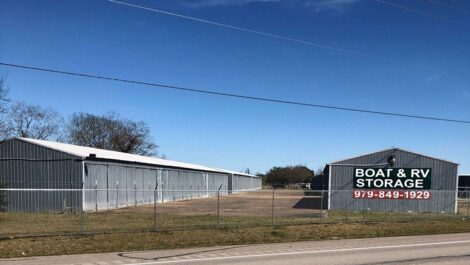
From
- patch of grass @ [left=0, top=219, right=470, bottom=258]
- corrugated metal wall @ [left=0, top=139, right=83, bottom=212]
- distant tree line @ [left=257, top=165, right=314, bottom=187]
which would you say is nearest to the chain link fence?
corrugated metal wall @ [left=0, top=139, right=83, bottom=212]

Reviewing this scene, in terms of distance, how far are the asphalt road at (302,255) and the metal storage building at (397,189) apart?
722 inches

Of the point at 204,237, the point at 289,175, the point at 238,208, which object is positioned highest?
the point at 204,237

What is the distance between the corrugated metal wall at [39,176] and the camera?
3027 centimetres

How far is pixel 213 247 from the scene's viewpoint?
15.3 metres

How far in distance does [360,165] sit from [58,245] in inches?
958

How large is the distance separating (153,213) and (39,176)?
29.1ft

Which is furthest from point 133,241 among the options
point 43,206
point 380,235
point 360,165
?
point 360,165

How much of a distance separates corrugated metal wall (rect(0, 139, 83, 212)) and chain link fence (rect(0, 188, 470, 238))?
0.06m

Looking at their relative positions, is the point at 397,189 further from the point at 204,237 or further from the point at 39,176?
the point at 39,176

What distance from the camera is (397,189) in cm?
3459

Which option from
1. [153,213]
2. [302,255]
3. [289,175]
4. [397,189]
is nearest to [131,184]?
[153,213]

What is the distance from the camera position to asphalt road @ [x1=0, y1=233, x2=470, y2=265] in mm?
12062

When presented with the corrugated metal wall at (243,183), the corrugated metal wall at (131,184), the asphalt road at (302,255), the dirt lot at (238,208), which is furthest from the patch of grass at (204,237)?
the corrugated metal wall at (243,183)

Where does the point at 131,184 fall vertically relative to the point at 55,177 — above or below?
below
